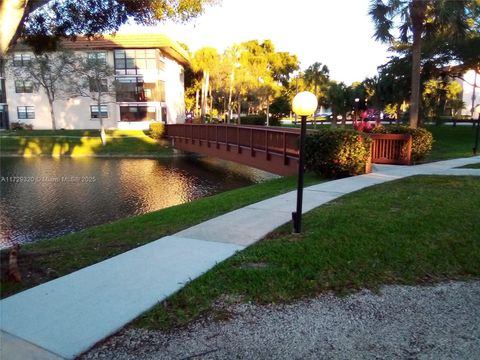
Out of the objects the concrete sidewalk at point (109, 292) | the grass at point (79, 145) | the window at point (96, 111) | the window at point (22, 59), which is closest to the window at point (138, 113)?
the window at point (96, 111)

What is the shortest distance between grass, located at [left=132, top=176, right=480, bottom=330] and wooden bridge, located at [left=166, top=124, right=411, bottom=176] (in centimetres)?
782

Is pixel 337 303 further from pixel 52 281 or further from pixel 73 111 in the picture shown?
pixel 73 111

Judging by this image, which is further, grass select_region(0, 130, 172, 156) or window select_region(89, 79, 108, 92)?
window select_region(89, 79, 108, 92)

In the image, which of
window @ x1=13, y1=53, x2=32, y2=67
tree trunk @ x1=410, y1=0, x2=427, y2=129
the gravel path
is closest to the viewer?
the gravel path

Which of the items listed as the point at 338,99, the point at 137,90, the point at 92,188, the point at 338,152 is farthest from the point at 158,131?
the point at 338,152

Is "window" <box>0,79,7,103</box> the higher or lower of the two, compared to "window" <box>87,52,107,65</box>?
lower

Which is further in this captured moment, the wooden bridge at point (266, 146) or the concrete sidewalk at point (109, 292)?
the wooden bridge at point (266, 146)

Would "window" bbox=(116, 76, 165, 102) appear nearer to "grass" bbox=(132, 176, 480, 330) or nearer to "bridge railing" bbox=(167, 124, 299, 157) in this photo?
"bridge railing" bbox=(167, 124, 299, 157)

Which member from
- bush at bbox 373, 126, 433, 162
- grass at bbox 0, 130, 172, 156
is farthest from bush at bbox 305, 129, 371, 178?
grass at bbox 0, 130, 172, 156

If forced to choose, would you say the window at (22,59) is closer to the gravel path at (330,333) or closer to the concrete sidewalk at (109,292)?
the concrete sidewalk at (109,292)

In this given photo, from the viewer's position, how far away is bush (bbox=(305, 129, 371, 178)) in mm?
12469

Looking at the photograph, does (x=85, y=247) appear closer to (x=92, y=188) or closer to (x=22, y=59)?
(x=92, y=188)

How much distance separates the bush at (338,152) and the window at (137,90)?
3877cm

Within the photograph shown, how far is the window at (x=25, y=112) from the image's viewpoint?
174 ft
